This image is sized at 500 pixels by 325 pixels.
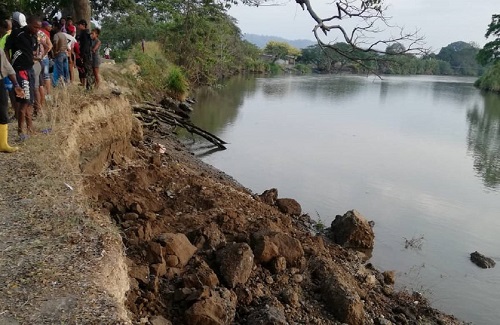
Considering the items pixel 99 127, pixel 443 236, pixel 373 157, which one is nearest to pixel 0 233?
pixel 99 127

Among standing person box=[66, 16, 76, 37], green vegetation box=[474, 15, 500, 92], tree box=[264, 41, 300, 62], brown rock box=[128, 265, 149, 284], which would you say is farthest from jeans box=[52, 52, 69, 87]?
tree box=[264, 41, 300, 62]

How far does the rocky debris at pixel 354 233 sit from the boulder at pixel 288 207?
43.3 inches

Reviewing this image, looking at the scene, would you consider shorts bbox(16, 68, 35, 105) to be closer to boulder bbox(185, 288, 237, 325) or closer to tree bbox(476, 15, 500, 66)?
boulder bbox(185, 288, 237, 325)

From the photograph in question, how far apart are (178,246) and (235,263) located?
2.52 feet

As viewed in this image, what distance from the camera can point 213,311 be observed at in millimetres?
4844

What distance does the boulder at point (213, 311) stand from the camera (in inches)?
186

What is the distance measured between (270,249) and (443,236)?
5869 mm

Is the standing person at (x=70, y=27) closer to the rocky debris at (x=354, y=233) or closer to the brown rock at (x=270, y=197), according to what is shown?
the brown rock at (x=270, y=197)

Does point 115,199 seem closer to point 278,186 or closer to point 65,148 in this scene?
point 65,148

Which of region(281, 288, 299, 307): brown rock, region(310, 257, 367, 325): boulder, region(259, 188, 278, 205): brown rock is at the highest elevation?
region(281, 288, 299, 307): brown rock

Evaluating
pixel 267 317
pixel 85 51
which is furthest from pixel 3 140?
pixel 85 51

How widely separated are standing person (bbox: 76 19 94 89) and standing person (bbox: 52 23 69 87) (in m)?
0.48

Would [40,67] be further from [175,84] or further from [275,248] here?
[175,84]

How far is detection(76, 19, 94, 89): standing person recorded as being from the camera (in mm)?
10625
